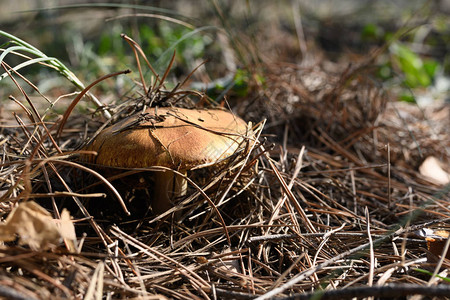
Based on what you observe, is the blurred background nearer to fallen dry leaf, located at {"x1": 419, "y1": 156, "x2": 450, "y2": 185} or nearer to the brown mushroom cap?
fallen dry leaf, located at {"x1": 419, "y1": 156, "x2": 450, "y2": 185}

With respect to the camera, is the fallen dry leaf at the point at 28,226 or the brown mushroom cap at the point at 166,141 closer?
the fallen dry leaf at the point at 28,226

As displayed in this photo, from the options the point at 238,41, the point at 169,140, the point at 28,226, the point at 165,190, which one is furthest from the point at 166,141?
the point at 238,41

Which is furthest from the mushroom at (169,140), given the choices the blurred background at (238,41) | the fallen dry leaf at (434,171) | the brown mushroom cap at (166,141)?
the fallen dry leaf at (434,171)

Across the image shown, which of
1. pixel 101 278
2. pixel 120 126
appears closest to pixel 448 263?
pixel 101 278

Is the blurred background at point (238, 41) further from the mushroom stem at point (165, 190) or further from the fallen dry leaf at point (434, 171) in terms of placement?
the mushroom stem at point (165, 190)

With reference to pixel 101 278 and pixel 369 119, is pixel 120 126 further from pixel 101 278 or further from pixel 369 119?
pixel 369 119

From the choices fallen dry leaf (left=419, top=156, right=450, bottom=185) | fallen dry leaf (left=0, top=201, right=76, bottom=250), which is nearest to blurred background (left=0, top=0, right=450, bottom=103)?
fallen dry leaf (left=419, top=156, right=450, bottom=185)

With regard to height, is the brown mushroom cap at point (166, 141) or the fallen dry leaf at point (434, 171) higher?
the brown mushroom cap at point (166, 141)
